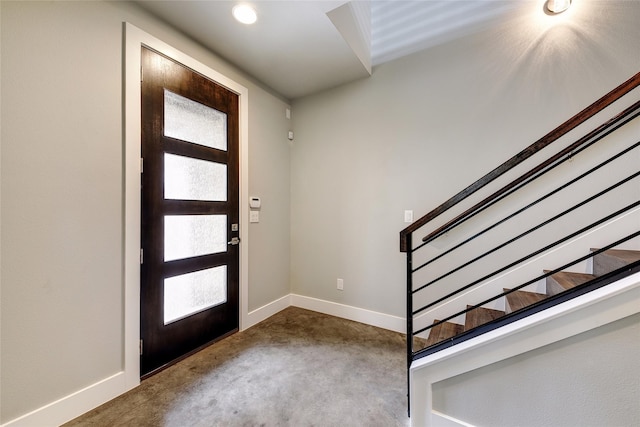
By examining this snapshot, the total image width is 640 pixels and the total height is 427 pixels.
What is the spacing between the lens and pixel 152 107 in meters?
1.77

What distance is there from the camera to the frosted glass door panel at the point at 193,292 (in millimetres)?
1911

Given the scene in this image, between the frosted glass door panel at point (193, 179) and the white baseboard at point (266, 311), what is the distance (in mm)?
1279

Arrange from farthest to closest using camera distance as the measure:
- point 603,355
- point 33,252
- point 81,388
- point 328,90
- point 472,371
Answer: point 328,90
point 81,388
point 33,252
point 472,371
point 603,355

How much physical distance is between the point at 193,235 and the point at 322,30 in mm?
2003

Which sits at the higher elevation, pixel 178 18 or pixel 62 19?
pixel 178 18

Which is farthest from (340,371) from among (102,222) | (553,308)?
(102,222)

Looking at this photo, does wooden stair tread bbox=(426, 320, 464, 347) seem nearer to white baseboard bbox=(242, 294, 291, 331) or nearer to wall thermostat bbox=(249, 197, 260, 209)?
white baseboard bbox=(242, 294, 291, 331)

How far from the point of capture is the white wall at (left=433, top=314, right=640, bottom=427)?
901 millimetres

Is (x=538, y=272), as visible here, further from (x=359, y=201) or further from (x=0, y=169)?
(x=0, y=169)

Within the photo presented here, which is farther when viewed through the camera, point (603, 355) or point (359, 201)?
point (359, 201)

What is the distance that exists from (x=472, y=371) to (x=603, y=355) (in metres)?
0.49

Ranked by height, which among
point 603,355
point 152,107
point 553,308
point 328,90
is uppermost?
point 328,90

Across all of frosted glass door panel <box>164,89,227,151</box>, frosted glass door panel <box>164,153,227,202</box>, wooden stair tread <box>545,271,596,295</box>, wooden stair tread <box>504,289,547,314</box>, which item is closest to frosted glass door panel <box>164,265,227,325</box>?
frosted glass door panel <box>164,153,227,202</box>

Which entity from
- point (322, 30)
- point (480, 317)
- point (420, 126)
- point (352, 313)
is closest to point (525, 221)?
point (480, 317)
